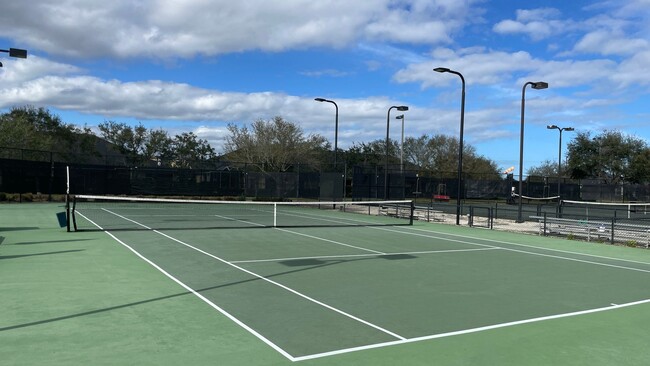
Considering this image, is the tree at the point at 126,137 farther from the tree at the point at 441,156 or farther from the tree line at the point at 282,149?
the tree at the point at 441,156

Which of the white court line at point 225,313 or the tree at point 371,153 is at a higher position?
the tree at point 371,153

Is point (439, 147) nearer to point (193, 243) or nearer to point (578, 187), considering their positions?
point (578, 187)

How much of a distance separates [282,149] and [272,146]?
0.98 m

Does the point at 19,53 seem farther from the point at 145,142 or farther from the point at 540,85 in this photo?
the point at 145,142

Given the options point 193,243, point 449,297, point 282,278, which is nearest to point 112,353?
point 282,278

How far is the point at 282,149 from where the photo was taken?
49844 mm

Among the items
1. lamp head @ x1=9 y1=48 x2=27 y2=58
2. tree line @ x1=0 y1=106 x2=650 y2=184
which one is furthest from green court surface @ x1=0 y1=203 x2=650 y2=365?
tree line @ x1=0 y1=106 x2=650 y2=184

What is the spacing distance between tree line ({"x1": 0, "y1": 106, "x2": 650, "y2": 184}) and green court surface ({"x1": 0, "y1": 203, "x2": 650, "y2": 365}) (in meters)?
26.4

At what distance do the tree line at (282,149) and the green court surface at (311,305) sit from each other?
2636cm

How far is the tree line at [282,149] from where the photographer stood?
4797 centimetres

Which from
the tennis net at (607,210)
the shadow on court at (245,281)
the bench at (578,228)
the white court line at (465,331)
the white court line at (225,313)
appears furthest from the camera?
the tennis net at (607,210)

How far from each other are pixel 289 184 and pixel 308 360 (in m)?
33.1

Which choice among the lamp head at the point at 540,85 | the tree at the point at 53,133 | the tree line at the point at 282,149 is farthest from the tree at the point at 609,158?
the tree at the point at 53,133

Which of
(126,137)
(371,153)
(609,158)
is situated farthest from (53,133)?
(609,158)
